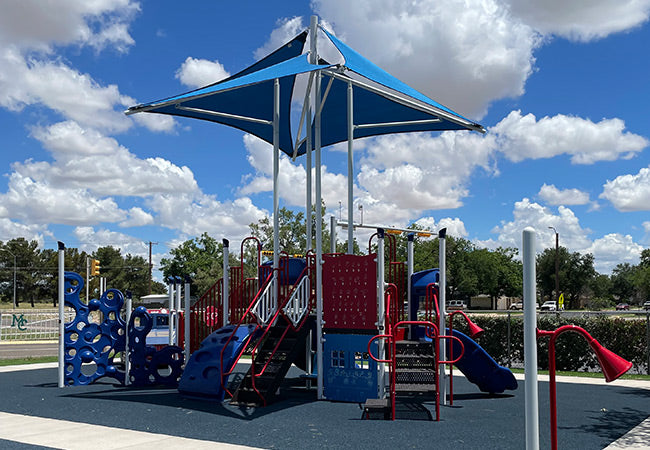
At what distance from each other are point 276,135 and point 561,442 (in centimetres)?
799

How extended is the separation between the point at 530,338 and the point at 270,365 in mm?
8086

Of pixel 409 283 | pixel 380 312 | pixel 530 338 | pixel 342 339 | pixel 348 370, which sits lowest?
pixel 348 370

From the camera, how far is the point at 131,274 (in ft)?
350

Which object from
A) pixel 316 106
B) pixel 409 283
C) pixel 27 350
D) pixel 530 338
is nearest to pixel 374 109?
pixel 316 106

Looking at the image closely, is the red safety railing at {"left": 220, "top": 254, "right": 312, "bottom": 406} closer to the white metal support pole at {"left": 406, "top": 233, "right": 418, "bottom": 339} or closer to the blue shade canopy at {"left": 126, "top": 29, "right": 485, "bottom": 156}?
the white metal support pole at {"left": 406, "top": 233, "right": 418, "bottom": 339}

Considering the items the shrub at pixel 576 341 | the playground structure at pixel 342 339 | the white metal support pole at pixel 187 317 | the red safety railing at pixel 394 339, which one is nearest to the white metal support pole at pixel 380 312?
the playground structure at pixel 342 339

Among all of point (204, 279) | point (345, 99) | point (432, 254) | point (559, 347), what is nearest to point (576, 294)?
point (432, 254)

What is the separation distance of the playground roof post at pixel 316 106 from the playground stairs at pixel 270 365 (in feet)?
1.90

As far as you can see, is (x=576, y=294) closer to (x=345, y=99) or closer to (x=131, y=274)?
(x=131, y=274)

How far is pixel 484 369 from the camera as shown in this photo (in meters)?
12.3

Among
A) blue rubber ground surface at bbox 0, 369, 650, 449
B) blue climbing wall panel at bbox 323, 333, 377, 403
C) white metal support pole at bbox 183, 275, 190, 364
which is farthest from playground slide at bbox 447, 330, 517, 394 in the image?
white metal support pole at bbox 183, 275, 190, 364

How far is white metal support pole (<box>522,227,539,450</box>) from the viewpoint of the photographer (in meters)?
4.09

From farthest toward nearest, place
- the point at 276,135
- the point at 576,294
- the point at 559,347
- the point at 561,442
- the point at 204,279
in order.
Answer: the point at 576,294, the point at 204,279, the point at 559,347, the point at 276,135, the point at 561,442

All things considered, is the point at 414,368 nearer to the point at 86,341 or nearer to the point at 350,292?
the point at 350,292
